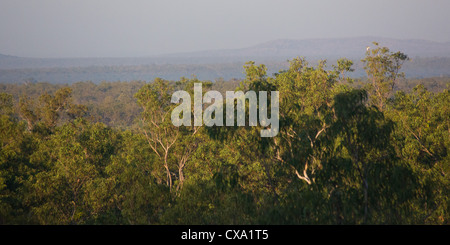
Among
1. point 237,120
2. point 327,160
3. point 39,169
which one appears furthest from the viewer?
point 39,169

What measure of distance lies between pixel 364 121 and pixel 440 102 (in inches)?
446

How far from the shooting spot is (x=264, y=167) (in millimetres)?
12125

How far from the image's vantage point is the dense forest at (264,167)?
7375mm

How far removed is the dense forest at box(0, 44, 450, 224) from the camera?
7.38m

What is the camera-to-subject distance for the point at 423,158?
1364cm

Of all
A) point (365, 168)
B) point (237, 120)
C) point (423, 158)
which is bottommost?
point (423, 158)

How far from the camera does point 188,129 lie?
18.0 meters

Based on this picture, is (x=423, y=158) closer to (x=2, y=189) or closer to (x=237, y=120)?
(x=237, y=120)

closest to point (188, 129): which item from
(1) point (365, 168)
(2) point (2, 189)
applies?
(2) point (2, 189)
